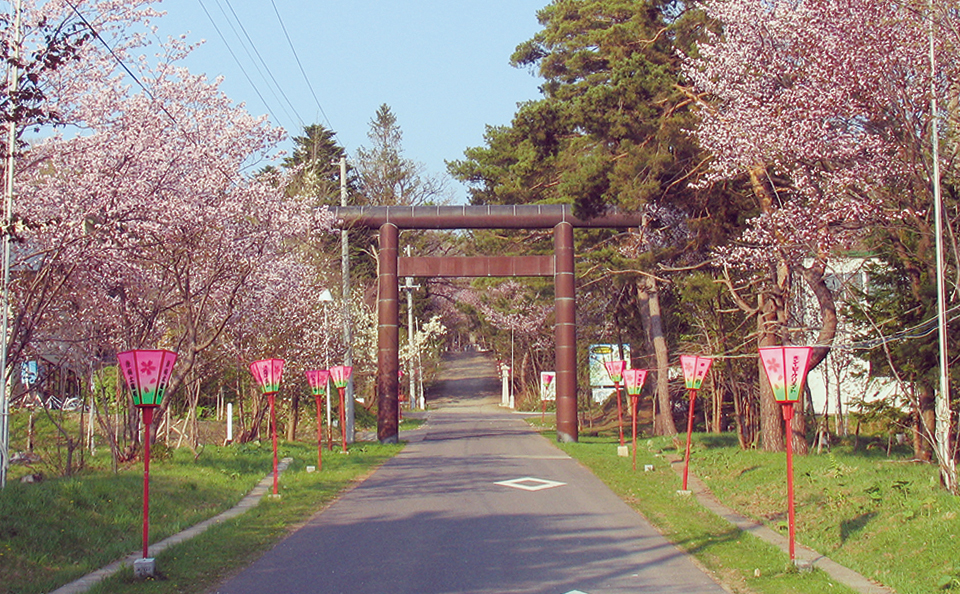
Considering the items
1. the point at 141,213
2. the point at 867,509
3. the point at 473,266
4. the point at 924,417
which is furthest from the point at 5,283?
the point at 473,266

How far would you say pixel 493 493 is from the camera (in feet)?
52.2

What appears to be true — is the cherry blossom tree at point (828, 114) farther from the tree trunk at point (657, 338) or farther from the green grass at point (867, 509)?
the tree trunk at point (657, 338)

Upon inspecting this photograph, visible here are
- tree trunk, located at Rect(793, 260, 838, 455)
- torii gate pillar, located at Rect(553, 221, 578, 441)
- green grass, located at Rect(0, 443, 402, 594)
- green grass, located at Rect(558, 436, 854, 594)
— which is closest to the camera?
green grass, located at Rect(558, 436, 854, 594)

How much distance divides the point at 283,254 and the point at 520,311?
19.0m

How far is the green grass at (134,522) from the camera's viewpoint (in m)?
8.98

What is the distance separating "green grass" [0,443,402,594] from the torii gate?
10.3m

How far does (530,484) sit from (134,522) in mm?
7986

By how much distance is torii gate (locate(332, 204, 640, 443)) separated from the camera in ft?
88.9

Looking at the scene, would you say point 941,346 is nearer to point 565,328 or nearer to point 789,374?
point 789,374

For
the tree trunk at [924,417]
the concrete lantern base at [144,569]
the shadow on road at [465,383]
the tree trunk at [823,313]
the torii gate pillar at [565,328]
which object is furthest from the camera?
the shadow on road at [465,383]

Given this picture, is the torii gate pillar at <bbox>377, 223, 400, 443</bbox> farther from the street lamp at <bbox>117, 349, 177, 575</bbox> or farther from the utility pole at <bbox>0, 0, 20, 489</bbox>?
the street lamp at <bbox>117, 349, 177, 575</bbox>

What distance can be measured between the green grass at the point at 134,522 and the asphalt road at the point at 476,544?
54cm

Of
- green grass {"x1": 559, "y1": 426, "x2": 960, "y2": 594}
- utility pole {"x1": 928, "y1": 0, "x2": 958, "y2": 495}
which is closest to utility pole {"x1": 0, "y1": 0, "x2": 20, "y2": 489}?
green grass {"x1": 559, "y1": 426, "x2": 960, "y2": 594}

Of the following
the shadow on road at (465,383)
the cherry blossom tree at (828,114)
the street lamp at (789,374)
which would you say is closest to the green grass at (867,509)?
the street lamp at (789,374)
